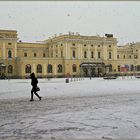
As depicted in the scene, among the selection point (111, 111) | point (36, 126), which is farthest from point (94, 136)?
point (111, 111)

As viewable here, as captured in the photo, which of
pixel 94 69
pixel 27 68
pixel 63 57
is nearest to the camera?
pixel 27 68

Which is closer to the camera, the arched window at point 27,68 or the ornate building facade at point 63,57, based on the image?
the arched window at point 27,68

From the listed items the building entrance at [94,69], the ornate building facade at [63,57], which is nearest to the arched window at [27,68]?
the ornate building facade at [63,57]

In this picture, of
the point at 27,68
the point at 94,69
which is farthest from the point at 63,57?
the point at 27,68

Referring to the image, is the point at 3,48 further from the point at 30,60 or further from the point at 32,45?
the point at 32,45

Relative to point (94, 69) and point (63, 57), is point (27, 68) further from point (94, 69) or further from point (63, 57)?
point (94, 69)

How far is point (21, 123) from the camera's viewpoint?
1000 cm

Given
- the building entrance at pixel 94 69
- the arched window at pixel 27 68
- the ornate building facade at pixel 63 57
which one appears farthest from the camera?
the building entrance at pixel 94 69

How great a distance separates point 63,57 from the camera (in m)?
75.7

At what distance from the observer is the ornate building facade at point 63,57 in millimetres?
69688

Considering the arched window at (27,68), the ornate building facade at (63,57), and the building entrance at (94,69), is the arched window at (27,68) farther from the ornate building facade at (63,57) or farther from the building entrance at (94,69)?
the building entrance at (94,69)

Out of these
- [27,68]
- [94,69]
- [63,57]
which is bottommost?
[94,69]

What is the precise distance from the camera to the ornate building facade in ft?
229

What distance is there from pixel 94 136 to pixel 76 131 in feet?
2.43
